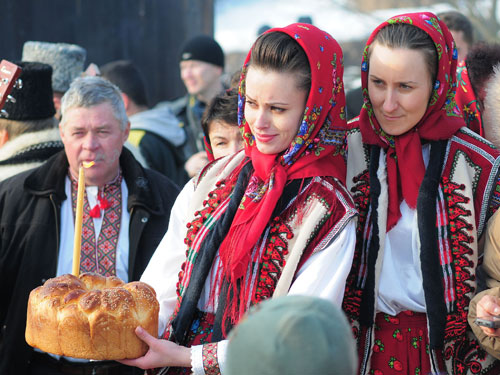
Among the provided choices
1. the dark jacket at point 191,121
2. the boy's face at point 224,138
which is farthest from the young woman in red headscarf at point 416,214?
the dark jacket at point 191,121

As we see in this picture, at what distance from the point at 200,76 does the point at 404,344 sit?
3.95 m

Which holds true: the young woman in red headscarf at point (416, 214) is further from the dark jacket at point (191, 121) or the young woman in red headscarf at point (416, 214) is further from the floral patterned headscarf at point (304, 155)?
the dark jacket at point (191, 121)


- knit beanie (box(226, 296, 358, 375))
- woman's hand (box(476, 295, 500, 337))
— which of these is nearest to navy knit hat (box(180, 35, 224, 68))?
woman's hand (box(476, 295, 500, 337))

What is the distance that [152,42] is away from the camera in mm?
7762

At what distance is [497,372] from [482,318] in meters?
0.37

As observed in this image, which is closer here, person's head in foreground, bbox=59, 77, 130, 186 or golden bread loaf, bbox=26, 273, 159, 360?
golden bread loaf, bbox=26, 273, 159, 360

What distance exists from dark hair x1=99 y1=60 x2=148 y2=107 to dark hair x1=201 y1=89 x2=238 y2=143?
232cm

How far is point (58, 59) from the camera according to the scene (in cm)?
488

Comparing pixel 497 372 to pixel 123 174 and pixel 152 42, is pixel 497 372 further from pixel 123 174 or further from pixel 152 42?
pixel 152 42

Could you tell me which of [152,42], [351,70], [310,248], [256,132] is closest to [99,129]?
[256,132]

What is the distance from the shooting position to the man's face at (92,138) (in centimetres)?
348

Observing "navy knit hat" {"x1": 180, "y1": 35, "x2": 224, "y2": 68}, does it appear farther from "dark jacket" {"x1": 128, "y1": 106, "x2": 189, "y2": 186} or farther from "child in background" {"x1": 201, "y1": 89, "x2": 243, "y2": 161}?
"child in background" {"x1": 201, "y1": 89, "x2": 243, "y2": 161}

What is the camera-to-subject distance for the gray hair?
3.53m

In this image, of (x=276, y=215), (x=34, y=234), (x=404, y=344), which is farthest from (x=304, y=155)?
(x=34, y=234)
